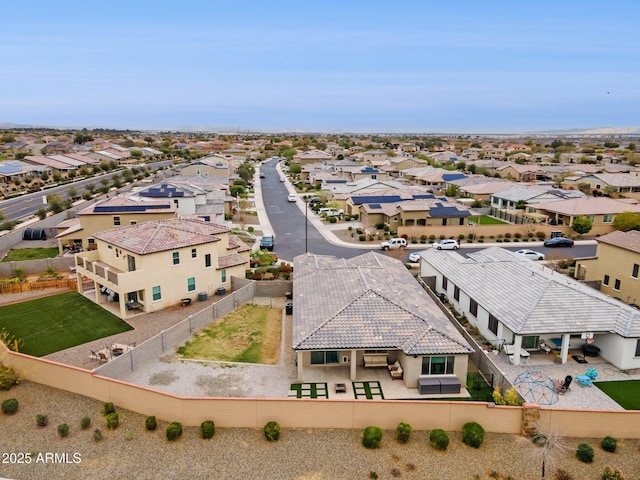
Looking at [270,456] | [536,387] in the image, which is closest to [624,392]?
[536,387]

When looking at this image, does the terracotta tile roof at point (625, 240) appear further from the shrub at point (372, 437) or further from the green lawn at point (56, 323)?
the green lawn at point (56, 323)

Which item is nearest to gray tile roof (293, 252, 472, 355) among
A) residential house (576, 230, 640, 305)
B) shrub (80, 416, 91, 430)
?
shrub (80, 416, 91, 430)

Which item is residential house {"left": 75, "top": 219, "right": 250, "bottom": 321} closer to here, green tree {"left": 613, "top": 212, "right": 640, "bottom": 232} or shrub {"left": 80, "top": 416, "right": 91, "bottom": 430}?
shrub {"left": 80, "top": 416, "right": 91, "bottom": 430}

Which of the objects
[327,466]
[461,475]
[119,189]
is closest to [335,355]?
[327,466]

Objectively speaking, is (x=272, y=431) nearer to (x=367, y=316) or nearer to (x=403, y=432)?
(x=403, y=432)

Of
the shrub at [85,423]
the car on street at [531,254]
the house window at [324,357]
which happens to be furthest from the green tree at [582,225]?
the shrub at [85,423]

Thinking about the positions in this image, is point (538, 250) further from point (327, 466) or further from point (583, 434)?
point (327, 466)
